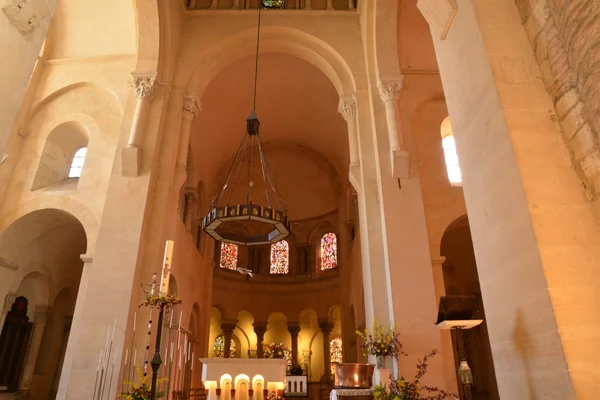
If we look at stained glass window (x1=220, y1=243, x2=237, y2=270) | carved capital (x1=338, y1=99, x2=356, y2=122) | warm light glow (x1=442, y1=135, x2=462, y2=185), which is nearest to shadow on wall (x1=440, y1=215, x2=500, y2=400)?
warm light glow (x1=442, y1=135, x2=462, y2=185)

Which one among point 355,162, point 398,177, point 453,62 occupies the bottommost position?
point 453,62

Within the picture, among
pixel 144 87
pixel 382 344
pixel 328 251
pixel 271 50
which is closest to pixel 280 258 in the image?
pixel 328 251

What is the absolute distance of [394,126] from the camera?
9930 mm

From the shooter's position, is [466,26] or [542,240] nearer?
[542,240]

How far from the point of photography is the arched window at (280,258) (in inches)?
810

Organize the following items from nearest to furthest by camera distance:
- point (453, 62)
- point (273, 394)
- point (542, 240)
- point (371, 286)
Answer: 1. point (542, 240)
2. point (453, 62)
3. point (273, 394)
4. point (371, 286)

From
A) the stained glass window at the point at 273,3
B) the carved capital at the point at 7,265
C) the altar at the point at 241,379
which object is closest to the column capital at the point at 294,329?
the altar at the point at 241,379

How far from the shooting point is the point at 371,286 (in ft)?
30.2

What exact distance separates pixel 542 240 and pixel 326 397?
15802mm

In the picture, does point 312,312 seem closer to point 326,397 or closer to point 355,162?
point 326,397

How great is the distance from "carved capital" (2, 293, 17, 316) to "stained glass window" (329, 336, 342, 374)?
40.4 feet

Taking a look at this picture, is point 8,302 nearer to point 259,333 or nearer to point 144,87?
point 144,87

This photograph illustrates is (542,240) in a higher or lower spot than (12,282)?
lower

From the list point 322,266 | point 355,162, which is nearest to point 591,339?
point 355,162
